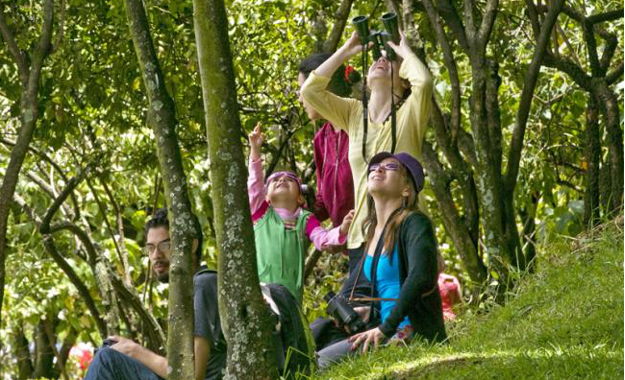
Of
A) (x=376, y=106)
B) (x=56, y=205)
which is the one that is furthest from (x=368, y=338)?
(x=56, y=205)

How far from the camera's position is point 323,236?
7730mm

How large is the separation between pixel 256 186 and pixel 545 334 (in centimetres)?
227

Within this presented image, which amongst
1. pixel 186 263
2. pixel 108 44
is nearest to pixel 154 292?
pixel 108 44

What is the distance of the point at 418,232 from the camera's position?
6910mm

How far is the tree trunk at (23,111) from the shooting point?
769cm

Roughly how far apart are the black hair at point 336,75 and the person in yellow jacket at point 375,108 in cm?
33

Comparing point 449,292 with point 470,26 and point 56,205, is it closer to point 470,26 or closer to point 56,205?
point 470,26

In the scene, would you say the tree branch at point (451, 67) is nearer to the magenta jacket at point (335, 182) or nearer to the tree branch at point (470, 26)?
the tree branch at point (470, 26)

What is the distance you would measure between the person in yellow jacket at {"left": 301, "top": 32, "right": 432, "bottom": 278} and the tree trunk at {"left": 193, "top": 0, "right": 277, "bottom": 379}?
1.88 meters

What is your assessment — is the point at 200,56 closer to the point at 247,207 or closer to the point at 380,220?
the point at 247,207

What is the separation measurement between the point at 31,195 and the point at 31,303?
1.34m

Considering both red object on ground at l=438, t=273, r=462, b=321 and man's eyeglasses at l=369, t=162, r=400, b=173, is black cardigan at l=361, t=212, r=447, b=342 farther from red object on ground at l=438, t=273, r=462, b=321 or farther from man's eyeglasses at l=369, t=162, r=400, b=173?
red object on ground at l=438, t=273, r=462, b=321

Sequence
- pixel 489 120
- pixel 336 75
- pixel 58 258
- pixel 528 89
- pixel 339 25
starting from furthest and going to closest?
pixel 58 258, pixel 339 25, pixel 528 89, pixel 489 120, pixel 336 75

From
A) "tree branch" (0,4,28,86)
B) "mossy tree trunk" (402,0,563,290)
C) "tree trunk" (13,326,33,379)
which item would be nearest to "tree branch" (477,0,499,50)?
"mossy tree trunk" (402,0,563,290)
